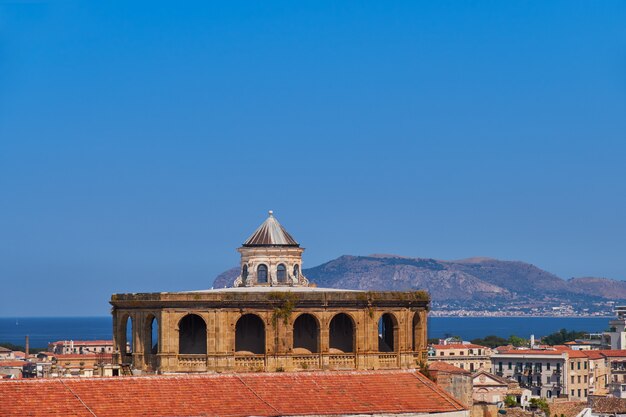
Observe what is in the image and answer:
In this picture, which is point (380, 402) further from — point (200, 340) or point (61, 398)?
point (61, 398)

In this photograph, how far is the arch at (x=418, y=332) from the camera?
192 ft

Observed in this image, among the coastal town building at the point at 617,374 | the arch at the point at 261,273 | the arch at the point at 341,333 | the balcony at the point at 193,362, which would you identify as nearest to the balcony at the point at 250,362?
the balcony at the point at 193,362

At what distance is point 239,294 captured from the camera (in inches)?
2181

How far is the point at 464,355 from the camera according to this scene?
6767 inches

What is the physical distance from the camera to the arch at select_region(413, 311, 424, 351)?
58.6 m

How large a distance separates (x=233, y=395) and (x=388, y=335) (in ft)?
35.3

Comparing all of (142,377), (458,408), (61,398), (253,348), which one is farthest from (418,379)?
(61,398)

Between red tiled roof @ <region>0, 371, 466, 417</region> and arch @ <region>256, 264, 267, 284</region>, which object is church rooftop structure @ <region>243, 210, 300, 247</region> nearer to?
arch @ <region>256, 264, 267, 284</region>

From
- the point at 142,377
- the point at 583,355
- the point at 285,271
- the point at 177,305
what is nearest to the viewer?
the point at 142,377

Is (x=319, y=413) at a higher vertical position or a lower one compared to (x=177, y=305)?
lower

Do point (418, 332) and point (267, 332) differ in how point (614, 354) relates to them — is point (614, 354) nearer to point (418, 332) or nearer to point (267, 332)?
point (418, 332)

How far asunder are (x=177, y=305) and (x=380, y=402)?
29.3 feet

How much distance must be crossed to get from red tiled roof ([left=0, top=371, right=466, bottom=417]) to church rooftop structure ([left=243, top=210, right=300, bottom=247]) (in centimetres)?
960

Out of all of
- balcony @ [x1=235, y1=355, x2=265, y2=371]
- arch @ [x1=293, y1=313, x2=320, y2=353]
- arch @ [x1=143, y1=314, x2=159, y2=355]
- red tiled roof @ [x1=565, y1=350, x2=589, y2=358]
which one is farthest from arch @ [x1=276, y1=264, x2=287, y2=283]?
red tiled roof @ [x1=565, y1=350, x2=589, y2=358]
